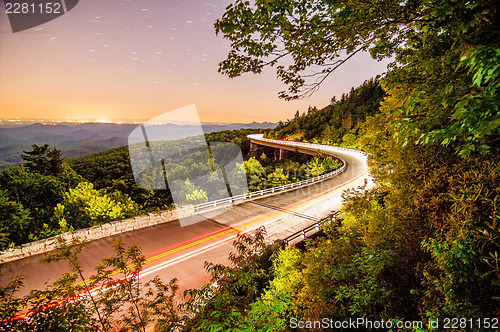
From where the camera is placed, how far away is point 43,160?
33.4 metres

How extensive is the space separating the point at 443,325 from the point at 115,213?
52.4 feet

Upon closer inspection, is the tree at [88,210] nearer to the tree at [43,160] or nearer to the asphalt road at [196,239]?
the asphalt road at [196,239]

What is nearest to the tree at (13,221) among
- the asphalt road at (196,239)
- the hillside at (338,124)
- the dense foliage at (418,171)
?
the asphalt road at (196,239)

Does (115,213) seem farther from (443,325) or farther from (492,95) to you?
(492,95)

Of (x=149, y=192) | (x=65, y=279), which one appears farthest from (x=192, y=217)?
(x=149, y=192)

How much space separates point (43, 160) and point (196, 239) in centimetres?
3944

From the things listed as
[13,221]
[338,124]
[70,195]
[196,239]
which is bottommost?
[196,239]

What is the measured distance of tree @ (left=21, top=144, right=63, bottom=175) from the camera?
3222 centimetres

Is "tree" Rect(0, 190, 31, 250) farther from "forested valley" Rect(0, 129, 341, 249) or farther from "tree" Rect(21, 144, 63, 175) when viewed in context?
"tree" Rect(21, 144, 63, 175)

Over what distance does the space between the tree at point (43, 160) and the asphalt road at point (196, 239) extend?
3449cm

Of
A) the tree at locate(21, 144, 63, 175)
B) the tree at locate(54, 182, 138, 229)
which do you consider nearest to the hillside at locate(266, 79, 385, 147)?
the tree at locate(54, 182, 138, 229)

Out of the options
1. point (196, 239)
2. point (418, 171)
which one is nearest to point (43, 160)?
point (196, 239)

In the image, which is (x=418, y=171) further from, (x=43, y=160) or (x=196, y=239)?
(x=43, y=160)

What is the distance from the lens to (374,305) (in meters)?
4.14
